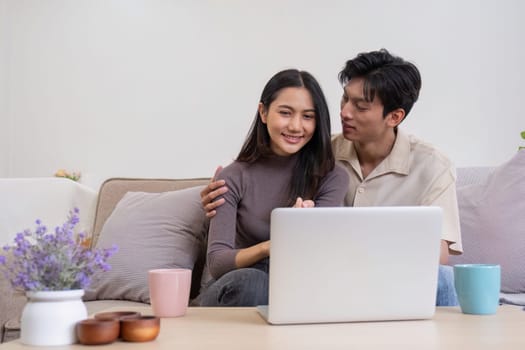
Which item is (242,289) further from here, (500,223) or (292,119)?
(500,223)

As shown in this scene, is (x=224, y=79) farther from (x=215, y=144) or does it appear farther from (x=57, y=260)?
(x=57, y=260)

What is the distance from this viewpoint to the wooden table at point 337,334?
107 centimetres

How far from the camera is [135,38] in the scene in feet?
11.6

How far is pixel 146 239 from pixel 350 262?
1201mm

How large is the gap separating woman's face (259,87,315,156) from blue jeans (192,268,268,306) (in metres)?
0.45

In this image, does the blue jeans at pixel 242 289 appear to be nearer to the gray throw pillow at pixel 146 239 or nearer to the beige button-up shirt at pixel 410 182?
the beige button-up shirt at pixel 410 182

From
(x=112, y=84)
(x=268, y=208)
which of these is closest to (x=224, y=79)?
(x=112, y=84)

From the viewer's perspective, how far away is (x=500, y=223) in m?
2.21

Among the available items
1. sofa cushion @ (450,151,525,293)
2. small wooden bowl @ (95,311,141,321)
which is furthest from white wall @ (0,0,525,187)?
small wooden bowl @ (95,311,141,321)

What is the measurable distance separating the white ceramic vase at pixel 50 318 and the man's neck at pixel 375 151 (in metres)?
1.19

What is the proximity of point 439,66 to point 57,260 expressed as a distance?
2.57 meters

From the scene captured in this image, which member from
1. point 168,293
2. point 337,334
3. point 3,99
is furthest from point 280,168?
point 3,99

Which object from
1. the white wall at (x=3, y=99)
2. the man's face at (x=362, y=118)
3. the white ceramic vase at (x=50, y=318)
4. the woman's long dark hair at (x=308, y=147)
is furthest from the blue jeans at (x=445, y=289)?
the white wall at (x=3, y=99)

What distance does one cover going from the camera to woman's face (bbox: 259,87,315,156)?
6.21 feet
